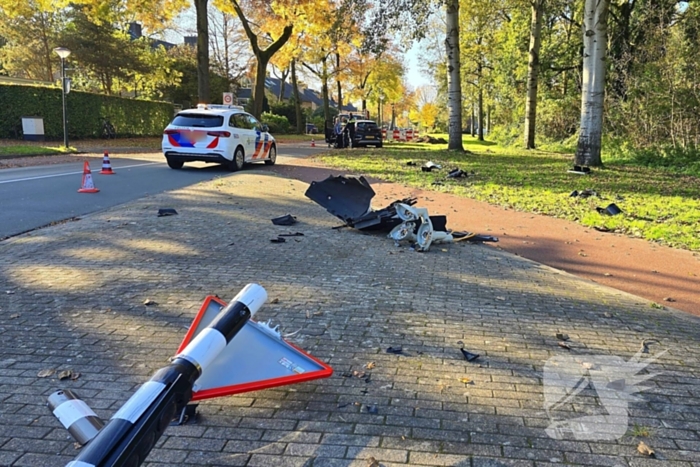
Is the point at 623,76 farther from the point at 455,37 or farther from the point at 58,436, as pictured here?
the point at 58,436

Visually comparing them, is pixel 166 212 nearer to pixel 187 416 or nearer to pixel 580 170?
pixel 187 416

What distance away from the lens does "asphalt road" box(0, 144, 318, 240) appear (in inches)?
329

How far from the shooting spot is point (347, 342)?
12.4 feet

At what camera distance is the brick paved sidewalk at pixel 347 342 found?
100.0 inches

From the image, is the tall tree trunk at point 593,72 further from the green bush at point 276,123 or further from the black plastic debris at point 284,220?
the green bush at point 276,123

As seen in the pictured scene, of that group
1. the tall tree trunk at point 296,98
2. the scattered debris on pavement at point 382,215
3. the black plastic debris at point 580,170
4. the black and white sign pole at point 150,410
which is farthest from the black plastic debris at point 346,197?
the tall tree trunk at point 296,98

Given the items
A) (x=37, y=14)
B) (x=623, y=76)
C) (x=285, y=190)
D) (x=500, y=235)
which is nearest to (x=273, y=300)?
(x=500, y=235)

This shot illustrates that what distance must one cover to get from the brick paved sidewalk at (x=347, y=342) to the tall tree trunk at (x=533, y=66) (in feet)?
69.2

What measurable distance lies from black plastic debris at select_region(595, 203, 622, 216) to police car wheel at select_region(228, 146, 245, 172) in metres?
10.2

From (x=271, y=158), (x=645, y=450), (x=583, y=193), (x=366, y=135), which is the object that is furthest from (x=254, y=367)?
(x=366, y=135)

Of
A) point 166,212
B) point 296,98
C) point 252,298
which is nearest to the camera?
point 252,298

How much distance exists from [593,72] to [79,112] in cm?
2493

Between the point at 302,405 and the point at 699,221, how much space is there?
822 centimetres

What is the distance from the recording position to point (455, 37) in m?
21.4
